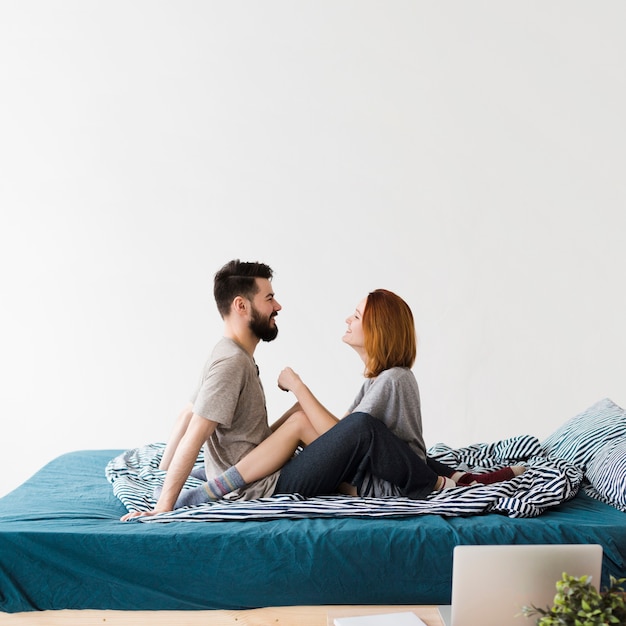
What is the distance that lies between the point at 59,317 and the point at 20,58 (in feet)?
5.08

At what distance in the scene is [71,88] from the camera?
491cm

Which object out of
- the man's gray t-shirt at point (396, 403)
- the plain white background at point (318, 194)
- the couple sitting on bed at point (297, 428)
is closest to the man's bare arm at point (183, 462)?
the couple sitting on bed at point (297, 428)

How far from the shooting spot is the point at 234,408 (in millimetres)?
2648

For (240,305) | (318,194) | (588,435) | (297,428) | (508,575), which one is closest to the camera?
(508,575)

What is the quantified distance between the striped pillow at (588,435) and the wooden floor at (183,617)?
3.28 feet

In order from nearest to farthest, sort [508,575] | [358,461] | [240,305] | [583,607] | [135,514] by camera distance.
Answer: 1. [583,607]
2. [508,575]
3. [135,514]
4. [358,461]
5. [240,305]

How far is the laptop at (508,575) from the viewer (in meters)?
1.73

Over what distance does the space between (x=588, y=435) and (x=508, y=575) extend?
141cm

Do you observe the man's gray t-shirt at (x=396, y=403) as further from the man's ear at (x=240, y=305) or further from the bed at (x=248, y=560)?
the man's ear at (x=240, y=305)

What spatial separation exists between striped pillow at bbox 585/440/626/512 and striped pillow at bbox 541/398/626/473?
61mm

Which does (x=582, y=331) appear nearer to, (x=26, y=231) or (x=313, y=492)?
(x=313, y=492)

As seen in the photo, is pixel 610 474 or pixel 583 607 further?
pixel 610 474

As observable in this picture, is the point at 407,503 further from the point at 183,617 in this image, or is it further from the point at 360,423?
the point at 183,617

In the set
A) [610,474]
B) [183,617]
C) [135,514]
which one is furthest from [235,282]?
[610,474]
